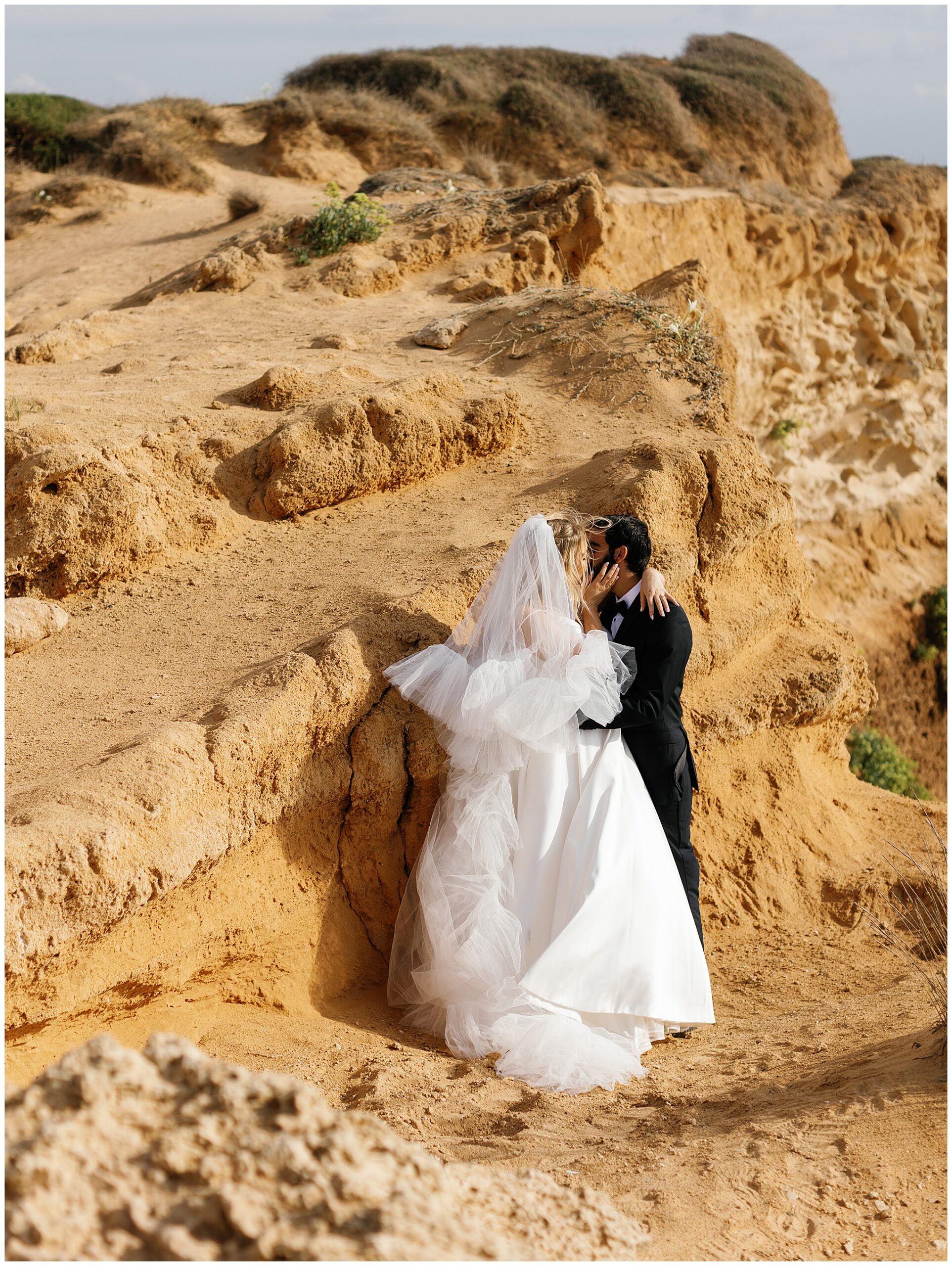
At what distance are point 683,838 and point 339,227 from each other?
8494mm

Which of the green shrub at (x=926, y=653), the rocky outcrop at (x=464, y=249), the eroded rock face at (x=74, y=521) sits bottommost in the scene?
the green shrub at (x=926, y=653)

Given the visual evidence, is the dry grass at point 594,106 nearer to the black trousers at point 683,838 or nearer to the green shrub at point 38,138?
the green shrub at point 38,138

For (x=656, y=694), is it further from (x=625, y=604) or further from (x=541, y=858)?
(x=541, y=858)

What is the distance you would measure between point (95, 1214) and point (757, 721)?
16.7ft

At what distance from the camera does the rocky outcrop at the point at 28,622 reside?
17.2ft

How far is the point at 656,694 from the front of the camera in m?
4.79

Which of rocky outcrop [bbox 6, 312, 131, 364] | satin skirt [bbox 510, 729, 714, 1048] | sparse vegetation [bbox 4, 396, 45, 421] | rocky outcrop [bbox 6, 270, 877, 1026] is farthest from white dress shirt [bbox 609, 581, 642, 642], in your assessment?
rocky outcrop [bbox 6, 312, 131, 364]

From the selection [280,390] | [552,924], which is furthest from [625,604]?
[280,390]

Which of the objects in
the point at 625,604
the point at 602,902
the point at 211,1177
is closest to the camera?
the point at 211,1177

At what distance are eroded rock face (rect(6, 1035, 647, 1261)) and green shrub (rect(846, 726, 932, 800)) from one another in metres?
11.7

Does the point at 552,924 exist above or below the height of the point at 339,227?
below

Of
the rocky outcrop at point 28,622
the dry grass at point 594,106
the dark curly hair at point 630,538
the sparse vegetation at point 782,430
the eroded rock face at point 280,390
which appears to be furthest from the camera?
the dry grass at point 594,106

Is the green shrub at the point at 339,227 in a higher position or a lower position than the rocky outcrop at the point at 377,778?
higher

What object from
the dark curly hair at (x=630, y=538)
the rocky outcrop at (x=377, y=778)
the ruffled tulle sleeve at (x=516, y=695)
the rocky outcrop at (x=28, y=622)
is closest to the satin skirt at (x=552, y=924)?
the ruffled tulle sleeve at (x=516, y=695)
